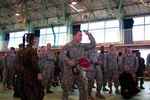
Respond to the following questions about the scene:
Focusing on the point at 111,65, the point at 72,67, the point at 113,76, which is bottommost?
the point at 113,76

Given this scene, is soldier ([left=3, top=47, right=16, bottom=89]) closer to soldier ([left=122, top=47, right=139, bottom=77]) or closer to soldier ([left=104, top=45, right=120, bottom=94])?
soldier ([left=104, top=45, right=120, bottom=94])

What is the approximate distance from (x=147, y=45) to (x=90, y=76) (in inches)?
557

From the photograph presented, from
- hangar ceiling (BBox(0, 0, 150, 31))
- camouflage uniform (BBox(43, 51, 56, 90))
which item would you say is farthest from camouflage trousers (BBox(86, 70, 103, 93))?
hangar ceiling (BBox(0, 0, 150, 31))

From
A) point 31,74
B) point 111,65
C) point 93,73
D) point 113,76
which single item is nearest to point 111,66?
point 111,65

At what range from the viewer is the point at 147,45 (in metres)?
21.8

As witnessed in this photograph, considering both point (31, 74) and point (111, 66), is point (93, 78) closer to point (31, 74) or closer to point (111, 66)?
point (111, 66)

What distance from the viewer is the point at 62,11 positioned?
29.9 metres

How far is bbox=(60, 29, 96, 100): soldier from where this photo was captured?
18.8 feet

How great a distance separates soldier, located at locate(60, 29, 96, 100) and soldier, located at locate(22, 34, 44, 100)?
0.57m

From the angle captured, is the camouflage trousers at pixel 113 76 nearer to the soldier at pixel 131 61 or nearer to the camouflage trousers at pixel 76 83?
the soldier at pixel 131 61

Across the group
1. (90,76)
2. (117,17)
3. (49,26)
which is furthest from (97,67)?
(49,26)

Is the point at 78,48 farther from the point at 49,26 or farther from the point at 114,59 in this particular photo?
the point at 49,26

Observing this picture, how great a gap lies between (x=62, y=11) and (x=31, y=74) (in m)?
24.7

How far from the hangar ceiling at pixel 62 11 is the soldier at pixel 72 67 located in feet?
65.5
